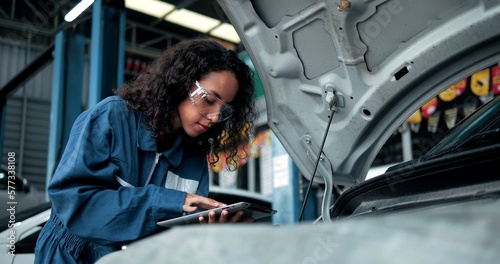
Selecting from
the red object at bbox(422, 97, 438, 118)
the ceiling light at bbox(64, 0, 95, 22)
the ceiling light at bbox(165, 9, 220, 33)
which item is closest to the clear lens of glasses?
the ceiling light at bbox(64, 0, 95, 22)

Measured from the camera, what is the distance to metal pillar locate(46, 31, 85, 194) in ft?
20.9

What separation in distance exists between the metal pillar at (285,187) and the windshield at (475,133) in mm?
3095

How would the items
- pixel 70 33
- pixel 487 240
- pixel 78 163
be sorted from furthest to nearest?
pixel 70 33 → pixel 78 163 → pixel 487 240

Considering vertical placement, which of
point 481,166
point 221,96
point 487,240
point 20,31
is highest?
point 20,31

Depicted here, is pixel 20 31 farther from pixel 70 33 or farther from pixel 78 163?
pixel 78 163

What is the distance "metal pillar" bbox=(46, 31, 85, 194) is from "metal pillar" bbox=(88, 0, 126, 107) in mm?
1627

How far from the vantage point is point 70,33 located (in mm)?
6566

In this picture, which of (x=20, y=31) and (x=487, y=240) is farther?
(x=20, y=31)

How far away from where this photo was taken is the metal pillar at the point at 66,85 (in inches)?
251

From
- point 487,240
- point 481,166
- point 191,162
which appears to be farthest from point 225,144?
point 487,240

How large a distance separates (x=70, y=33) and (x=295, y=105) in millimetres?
4838

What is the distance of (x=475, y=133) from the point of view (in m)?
1.95

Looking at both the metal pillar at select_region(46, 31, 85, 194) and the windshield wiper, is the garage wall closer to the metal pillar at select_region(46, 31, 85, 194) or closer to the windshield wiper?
the metal pillar at select_region(46, 31, 85, 194)

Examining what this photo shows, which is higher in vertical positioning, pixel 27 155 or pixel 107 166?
pixel 27 155
